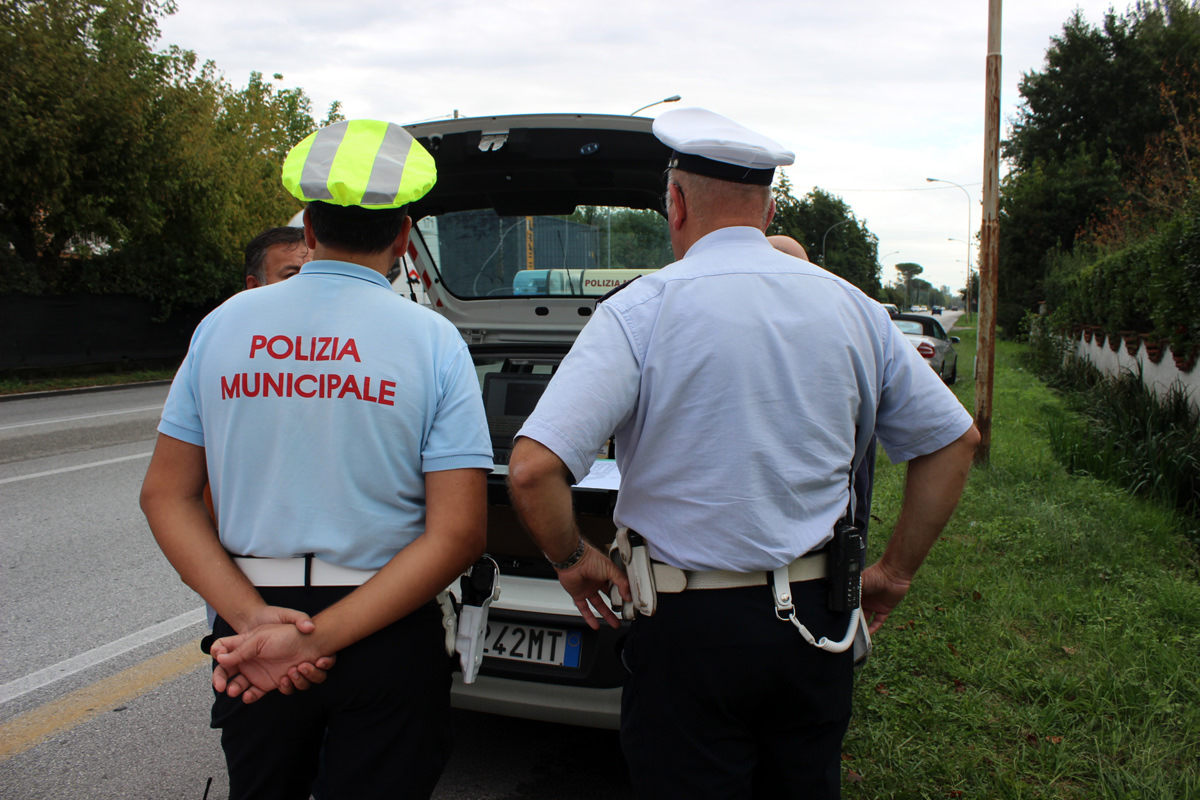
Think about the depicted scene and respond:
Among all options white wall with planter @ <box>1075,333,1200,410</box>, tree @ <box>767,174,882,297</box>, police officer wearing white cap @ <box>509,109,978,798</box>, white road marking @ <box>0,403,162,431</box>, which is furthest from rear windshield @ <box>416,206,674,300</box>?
tree @ <box>767,174,882,297</box>

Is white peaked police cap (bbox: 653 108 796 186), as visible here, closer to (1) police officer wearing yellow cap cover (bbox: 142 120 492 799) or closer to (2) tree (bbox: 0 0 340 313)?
(1) police officer wearing yellow cap cover (bbox: 142 120 492 799)

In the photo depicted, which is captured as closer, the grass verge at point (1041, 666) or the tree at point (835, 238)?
the grass verge at point (1041, 666)

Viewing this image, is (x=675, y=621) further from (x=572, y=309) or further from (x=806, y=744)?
(x=572, y=309)

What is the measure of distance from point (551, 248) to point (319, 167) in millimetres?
2895

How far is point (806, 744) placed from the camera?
1.74m

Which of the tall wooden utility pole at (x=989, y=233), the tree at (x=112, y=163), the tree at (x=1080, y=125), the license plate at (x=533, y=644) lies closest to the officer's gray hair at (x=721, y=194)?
the license plate at (x=533, y=644)

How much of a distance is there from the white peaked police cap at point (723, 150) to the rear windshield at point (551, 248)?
2.51m

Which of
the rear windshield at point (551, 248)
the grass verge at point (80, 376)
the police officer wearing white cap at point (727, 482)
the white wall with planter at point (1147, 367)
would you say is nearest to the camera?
the police officer wearing white cap at point (727, 482)

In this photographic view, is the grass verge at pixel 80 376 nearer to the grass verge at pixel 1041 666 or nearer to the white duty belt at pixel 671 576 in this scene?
the grass verge at pixel 1041 666

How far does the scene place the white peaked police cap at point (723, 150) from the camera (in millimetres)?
1762

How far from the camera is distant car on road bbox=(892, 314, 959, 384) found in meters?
16.2

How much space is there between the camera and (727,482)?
1688mm

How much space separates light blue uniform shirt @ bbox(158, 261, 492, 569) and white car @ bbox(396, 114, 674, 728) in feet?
0.34

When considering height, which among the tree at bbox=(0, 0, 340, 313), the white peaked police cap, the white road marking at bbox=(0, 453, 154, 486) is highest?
the tree at bbox=(0, 0, 340, 313)
